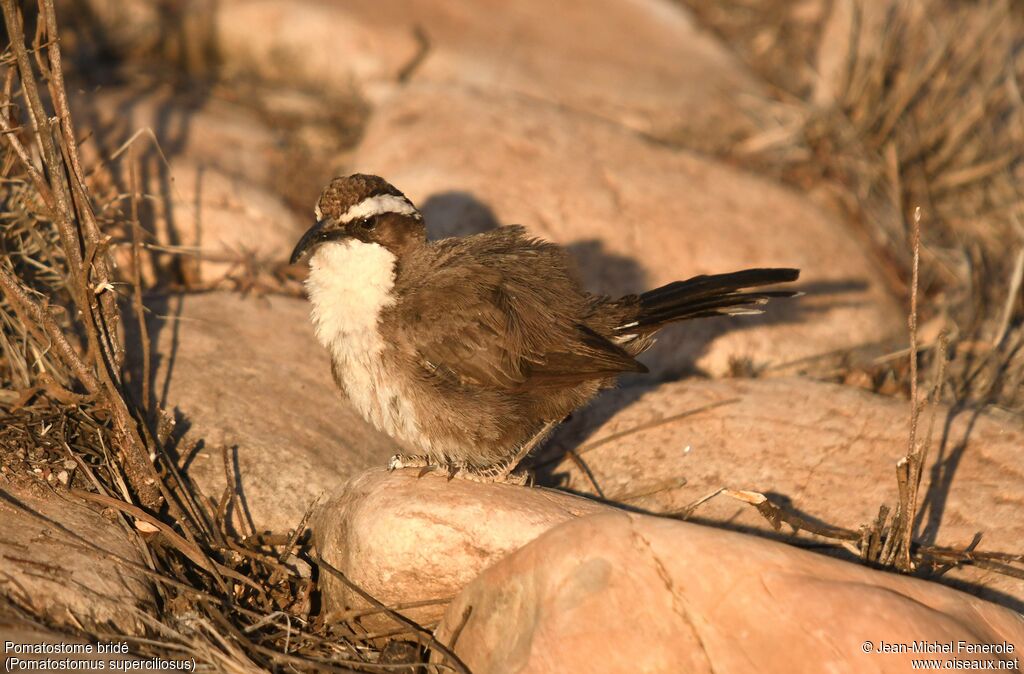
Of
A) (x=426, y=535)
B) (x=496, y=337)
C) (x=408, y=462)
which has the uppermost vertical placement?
(x=496, y=337)

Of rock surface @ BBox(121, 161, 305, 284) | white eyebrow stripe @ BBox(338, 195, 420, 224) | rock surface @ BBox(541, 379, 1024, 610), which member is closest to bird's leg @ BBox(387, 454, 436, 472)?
rock surface @ BBox(541, 379, 1024, 610)

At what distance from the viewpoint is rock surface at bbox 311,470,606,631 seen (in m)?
3.95

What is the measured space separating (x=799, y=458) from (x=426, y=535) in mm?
1966

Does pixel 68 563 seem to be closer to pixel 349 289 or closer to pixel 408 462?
pixel 408 462

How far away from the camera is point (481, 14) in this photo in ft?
28.7

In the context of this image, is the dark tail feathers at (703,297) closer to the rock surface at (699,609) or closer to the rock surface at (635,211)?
the rock surface at (635,211)

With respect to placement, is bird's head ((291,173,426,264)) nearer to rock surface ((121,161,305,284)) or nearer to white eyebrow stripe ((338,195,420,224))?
white eyebrow stripe ((338,195,420,224))

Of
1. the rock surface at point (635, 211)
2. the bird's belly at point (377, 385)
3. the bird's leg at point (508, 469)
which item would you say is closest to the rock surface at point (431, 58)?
the rock surface at point (635, 211)

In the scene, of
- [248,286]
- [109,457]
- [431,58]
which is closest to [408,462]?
[109,457]

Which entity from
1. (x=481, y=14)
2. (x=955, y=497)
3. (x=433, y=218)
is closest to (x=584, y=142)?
(x=433, y=218)

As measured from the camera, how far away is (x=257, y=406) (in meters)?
5.00

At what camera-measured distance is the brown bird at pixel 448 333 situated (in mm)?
4387

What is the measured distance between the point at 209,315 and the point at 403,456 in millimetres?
1742

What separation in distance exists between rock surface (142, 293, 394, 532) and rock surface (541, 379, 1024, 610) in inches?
43.6
